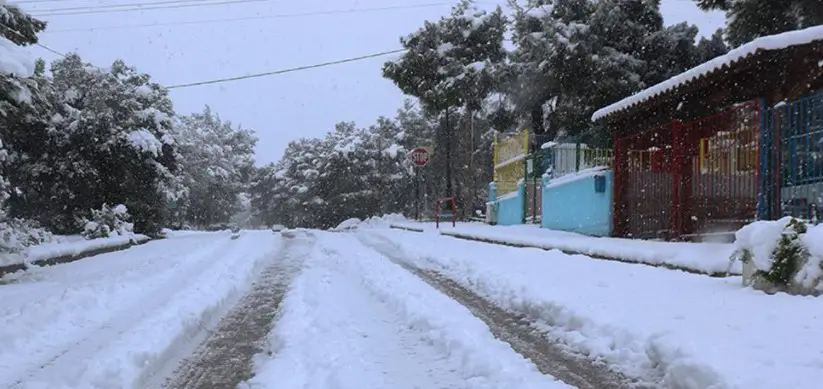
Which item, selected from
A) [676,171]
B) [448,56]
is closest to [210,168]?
[448,56]

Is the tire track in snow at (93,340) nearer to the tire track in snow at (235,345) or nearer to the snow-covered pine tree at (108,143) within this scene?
the tire track in snow at (235,345)

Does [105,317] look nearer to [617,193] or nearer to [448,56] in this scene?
[617,193]

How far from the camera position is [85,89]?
61.2ft

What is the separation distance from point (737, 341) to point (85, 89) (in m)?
19.7

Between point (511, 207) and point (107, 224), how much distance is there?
1236cm

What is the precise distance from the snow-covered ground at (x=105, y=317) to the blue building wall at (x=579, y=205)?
7.04 m

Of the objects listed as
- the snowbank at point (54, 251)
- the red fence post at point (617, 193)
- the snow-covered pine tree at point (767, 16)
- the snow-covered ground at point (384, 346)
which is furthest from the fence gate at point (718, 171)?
the snowbank at point (54, 251)

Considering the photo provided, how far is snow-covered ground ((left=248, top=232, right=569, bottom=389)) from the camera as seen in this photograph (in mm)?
3707

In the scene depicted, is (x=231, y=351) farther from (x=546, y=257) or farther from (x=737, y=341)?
(x=546, y=257)

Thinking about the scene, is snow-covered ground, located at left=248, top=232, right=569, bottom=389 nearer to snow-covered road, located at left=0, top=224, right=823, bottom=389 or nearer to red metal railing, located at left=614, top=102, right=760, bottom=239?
snow-covered road, located at left=0, top=224, right=823, bottom=389

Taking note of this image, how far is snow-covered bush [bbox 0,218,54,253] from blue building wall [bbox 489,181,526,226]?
1303 centimetres

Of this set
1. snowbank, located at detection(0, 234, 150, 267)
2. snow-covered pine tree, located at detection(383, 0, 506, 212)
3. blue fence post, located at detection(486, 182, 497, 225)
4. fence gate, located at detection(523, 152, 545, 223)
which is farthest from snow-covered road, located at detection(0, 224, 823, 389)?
snow-covered pine tree, located at detection(383, 0, 506, 212)

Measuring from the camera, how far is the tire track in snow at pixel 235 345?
3.87 meters

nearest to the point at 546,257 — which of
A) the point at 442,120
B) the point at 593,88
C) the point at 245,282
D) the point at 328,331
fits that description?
the point at 245,282
